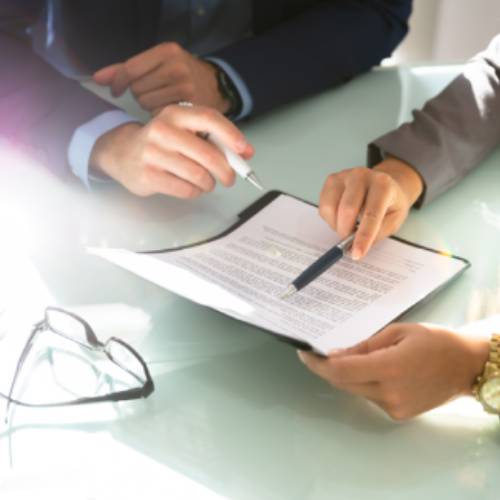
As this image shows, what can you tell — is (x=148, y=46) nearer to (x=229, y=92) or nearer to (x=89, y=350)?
(x=229, y=92)

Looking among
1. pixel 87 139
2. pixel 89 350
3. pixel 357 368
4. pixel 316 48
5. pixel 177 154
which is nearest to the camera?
pixel 357 368

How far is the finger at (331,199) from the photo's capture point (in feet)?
3.11

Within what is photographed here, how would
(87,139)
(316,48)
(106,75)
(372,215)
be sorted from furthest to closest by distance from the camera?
(316,48) → (106,75) → (87,139) → (372,215)

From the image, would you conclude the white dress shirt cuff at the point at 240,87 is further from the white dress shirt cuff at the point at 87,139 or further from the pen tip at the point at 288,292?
the pen tip at the point at 288,292

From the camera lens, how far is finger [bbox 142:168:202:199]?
40.6 inches

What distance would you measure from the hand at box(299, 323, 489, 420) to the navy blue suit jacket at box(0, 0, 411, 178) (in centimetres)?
59

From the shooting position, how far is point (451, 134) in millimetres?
1110

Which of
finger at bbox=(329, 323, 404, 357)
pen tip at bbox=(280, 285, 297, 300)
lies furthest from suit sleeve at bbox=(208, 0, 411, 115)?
finger at bbox=(329, 323, 404, 357)

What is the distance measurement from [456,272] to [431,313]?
0.22 feet

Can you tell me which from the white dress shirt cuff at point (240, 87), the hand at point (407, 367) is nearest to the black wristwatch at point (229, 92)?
the white dress shirt cuff at point (240, 87)

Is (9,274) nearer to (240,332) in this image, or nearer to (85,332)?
(85,332)

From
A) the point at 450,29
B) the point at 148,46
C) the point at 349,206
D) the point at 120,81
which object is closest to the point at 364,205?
the point at 349,206

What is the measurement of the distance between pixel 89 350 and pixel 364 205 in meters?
0.36

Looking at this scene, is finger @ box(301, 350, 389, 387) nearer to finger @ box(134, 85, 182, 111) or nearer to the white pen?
the white pen
